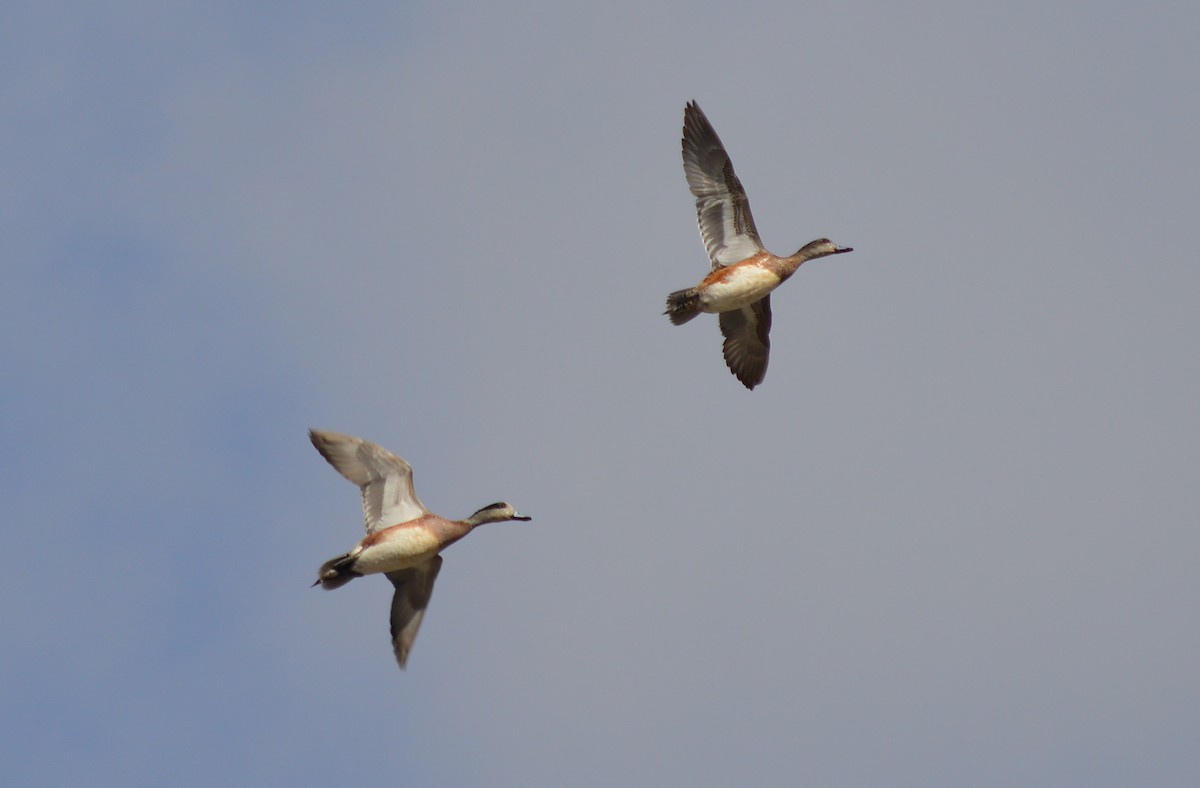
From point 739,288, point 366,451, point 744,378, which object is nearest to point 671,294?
point 739,288

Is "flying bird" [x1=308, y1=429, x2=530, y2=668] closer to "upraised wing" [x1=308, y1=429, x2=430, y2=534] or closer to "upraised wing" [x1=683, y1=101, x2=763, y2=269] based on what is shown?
"upraised wing" [x1=308, y1=429, x2=430, y2=534]

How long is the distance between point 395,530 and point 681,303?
5.64 meters

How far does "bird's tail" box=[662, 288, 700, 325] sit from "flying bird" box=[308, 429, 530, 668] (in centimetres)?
391

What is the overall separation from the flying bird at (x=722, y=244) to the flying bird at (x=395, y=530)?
14.9 ft

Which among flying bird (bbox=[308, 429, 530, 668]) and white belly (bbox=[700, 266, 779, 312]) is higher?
white belly (bbox=[700, 266, 779, 312])

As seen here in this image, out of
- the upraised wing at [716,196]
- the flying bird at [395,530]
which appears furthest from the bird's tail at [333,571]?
the upraised wing at [716,196]

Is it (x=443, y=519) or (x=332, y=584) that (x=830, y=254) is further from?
(x=332, y=584)

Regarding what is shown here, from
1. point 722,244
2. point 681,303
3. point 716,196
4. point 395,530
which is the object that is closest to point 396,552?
point 395,530

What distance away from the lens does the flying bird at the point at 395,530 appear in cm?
2492

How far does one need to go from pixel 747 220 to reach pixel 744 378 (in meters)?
3.06

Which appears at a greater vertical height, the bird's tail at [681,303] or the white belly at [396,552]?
the bird's tail at [681,303]

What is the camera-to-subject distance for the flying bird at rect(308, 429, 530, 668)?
2492 centimetres

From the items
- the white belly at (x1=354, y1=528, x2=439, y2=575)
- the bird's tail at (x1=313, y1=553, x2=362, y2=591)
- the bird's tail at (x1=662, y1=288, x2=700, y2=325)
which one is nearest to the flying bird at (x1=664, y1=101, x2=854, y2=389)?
the bird's tail at (x1=662, y1=288, x2=700, y2=325)

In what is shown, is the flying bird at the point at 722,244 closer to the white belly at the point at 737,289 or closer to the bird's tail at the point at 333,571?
the white belly at the point at 737,289
